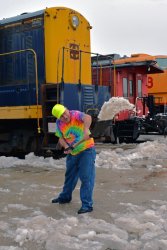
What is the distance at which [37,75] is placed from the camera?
33.6ft

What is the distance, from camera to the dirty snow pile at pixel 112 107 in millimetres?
9953

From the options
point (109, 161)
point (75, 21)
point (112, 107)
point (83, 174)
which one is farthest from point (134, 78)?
point (83, 174)

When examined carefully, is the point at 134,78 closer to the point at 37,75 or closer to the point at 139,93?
the point at 139,93

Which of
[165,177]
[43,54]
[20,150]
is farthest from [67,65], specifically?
[165,177]

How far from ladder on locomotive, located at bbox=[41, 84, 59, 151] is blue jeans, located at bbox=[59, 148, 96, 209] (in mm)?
3538

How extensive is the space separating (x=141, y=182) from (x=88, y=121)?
2.51 meters

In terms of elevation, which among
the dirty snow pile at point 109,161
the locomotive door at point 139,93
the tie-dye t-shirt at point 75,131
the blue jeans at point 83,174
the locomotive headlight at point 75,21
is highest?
A: the locomotive headlight at point 75,21

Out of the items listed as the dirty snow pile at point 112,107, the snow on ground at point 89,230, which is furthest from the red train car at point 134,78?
the snow on ground at point 89,230

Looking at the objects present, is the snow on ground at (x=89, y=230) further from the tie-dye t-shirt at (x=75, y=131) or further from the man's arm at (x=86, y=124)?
the man's arm at (x=86, y=124)

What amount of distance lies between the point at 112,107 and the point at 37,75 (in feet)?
6.75

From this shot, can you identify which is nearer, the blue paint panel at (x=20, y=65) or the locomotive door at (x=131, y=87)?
the blue paint panel at (x=20, y=65)

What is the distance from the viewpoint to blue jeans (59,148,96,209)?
218 inches

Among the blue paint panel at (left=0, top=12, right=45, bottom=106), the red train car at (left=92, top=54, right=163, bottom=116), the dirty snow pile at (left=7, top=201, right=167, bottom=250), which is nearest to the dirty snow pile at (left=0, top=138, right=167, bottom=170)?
the blue paint panel at (left=0, top=12, right=45, bottom=106)

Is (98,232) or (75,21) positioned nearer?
(98,232)
